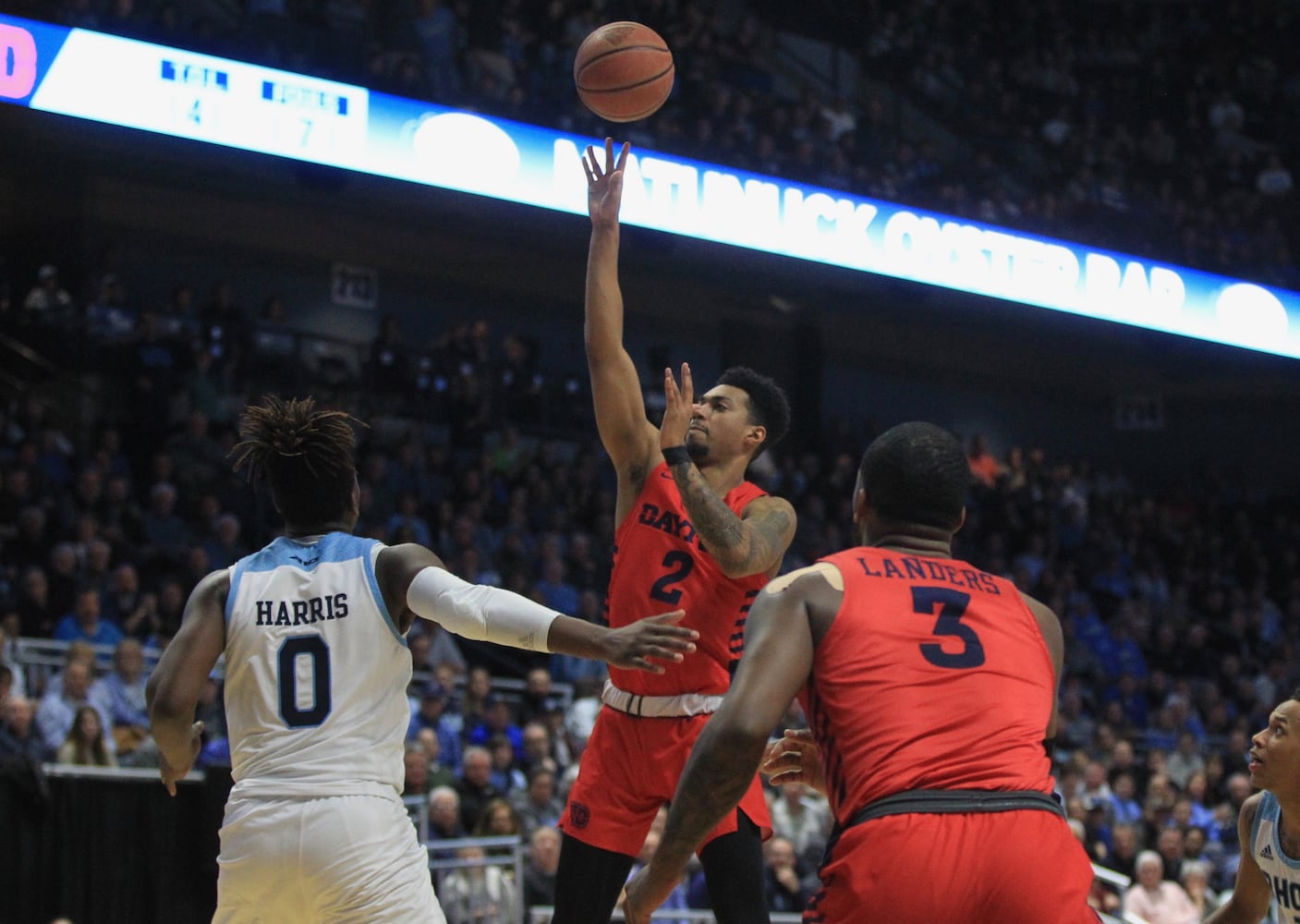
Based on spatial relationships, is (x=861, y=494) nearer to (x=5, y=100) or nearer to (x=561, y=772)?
(x=561, y=772)

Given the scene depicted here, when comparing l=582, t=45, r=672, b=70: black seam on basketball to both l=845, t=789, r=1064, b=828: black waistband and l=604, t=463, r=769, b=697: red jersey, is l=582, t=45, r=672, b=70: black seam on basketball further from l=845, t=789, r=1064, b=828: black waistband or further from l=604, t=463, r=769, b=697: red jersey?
l=845, t=789, r=1064, b=828: black waistband

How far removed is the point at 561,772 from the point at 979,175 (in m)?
12.3

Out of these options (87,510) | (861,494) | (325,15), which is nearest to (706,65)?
(325,15)

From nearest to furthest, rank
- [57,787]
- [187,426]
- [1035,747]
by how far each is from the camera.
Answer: [1035,747] → [57,787] → [187,426]

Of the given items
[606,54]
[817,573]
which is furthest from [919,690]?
[606,54]

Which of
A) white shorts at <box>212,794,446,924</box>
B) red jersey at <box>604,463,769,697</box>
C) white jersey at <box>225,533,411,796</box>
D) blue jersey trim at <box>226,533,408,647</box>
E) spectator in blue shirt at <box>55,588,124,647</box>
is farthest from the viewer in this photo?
spectator in blue shirt at <box>55,588,124,647</box>

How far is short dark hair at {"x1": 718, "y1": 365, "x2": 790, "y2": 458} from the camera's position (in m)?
5.52

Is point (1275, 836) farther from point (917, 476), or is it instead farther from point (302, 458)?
point (302, 458)

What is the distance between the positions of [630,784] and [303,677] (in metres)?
1.39

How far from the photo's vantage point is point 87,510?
12.8 metres

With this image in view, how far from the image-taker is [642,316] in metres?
22.3

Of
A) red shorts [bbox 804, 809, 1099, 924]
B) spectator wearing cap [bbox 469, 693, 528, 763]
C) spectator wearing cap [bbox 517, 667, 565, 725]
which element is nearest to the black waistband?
red shorts [bbox 804, 809, 1099, 924]

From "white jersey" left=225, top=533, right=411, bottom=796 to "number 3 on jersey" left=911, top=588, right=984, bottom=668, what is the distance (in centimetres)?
140

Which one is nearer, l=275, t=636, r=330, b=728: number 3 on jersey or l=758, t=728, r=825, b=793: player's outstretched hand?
l=758, t=728, r=825, b=793: player's outstretched hand
